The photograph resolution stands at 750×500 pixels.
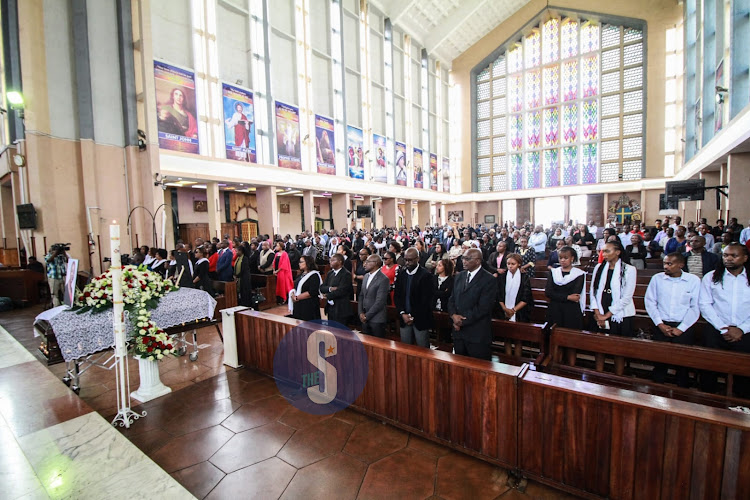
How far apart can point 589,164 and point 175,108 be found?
84.8 ft

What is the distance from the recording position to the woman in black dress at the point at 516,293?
4086 mm

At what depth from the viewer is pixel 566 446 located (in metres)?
2.08

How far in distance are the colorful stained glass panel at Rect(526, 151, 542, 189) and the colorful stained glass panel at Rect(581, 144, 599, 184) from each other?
292cm

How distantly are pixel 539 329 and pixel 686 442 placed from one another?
1.58 metres

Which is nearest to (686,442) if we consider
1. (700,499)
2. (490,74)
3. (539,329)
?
(700,499)

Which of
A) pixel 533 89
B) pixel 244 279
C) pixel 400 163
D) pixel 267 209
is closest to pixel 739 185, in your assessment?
pixel 244 279

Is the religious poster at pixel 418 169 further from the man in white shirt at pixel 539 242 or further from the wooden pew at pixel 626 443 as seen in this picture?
the wooden pew at pixel 626 443

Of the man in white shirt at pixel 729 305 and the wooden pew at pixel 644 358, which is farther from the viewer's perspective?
the man in white shirt at pixel 729 305

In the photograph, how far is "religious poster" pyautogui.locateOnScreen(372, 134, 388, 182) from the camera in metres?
21.2

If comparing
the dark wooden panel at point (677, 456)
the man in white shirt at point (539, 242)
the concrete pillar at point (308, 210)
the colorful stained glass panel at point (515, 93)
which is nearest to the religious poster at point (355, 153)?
the concrete pillar at point (308, 210)

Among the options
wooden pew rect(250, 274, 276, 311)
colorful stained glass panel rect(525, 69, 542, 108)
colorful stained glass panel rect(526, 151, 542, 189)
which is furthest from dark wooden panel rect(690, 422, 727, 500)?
colorful stained glass panel rect(525, 69, 542, 108)

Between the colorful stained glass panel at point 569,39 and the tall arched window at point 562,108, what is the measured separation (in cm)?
6

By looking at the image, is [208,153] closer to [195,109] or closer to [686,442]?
[195,109]

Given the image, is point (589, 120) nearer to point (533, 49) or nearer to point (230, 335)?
point (533, 49)
